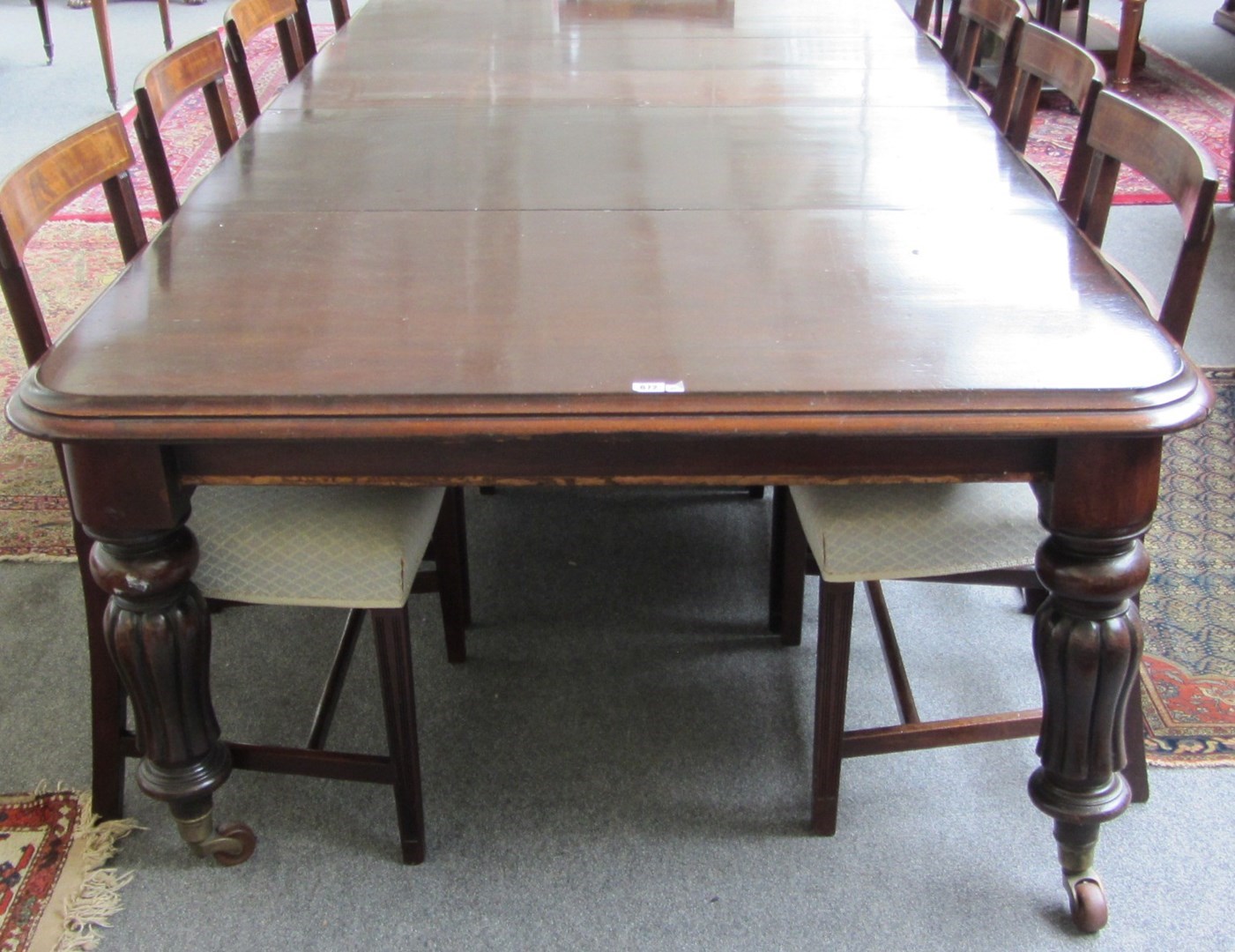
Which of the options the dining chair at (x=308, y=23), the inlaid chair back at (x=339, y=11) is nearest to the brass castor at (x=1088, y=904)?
the dining chair at (x=308, y=23)

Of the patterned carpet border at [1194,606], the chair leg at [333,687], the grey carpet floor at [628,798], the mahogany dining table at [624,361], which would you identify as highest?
the mahogany dining table at [624,361]

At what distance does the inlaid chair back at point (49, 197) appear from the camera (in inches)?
49.6

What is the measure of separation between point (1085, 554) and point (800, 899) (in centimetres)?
56

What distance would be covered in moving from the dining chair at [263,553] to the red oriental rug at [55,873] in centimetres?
4

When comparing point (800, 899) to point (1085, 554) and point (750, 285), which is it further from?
point (750, 285)

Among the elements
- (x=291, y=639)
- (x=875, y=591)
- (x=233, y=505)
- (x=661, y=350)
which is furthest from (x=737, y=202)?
(x=291, y=639)

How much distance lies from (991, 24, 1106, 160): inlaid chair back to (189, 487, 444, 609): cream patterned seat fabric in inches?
41.4

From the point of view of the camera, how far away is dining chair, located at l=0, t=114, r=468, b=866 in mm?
1326

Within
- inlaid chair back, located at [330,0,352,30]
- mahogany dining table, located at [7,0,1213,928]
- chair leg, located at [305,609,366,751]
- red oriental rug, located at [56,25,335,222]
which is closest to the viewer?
mahogany dining table, located at [7,0,1213,928]

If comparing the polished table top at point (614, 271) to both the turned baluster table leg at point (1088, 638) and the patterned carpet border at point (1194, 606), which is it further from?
the patterned carpet border at point (1194, 606)

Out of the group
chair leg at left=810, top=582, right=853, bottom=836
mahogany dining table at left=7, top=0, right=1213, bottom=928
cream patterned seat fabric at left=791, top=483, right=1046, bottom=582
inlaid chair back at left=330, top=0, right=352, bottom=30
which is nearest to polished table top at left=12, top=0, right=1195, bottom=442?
mahogany dining table at left=7, top=0, right=1213, bottom=928

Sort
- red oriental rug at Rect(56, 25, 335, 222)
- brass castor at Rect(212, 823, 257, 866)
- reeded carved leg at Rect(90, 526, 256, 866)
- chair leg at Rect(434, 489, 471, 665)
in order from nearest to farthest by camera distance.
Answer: reeded carved leg at Rect(90, 526, 256, 866), brass castor at Rect(212, 823, 257, 866), chair leg at Rect(434, 489, 471, 665), red oriental rug at Rect(56, 25, 335, 222)

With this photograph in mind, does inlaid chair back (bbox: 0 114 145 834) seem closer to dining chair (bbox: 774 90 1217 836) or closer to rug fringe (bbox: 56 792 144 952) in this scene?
rug fringe (bbox: 56 792 144 952)

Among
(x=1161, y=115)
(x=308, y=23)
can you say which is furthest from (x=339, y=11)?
(x=1161, y=115)
